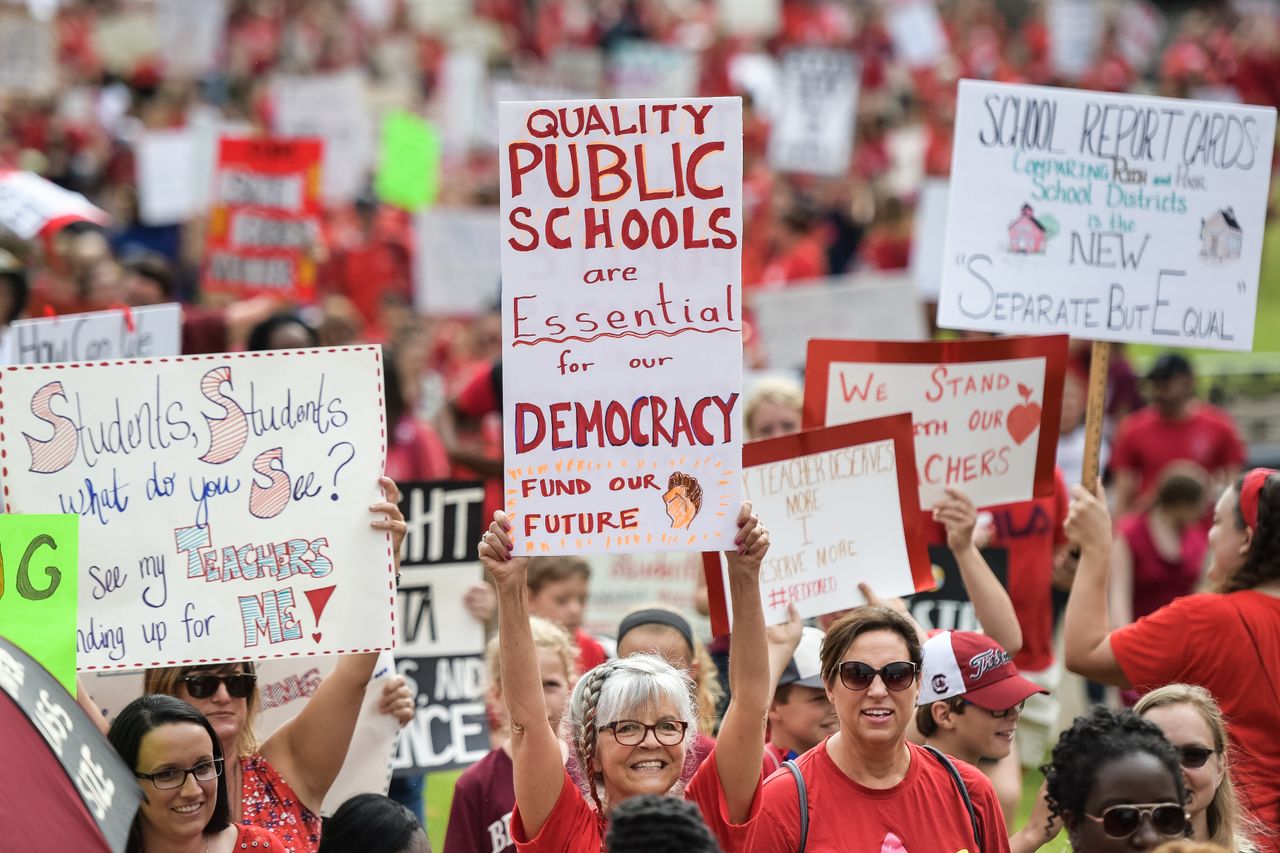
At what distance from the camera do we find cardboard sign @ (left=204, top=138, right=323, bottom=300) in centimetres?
1131

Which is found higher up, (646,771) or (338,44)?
(338,44)

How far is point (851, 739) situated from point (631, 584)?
405 cm

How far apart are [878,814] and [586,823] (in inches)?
28.6

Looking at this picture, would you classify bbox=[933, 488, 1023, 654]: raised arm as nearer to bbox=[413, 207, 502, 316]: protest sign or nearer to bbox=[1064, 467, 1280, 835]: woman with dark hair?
bbox=[1064, 467, 1280, 835]: woman with dark hair

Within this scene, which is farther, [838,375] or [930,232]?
[930,232]

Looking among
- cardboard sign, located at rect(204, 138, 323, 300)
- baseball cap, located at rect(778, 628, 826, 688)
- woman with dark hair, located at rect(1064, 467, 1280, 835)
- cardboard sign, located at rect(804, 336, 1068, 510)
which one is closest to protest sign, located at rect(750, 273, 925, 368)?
cardboard sign, located at rect(204, 138, 323, 300)

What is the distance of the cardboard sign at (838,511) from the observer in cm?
571

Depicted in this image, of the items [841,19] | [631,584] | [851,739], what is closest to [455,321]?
[631,584]

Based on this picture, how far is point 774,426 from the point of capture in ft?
24.4

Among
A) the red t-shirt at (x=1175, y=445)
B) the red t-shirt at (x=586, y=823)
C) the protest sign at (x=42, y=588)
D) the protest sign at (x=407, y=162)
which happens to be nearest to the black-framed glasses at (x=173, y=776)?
the protest sign at (x=42, y=588)

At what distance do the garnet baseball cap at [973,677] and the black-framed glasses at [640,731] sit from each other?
1083 millimetres

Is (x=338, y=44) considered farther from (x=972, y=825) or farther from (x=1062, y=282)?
(x=972, y=825)

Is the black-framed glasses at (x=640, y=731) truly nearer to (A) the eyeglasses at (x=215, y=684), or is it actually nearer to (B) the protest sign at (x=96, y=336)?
(A) the eyeglasses at (x=215, y=684)

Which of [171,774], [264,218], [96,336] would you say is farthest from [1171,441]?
[171,774]
